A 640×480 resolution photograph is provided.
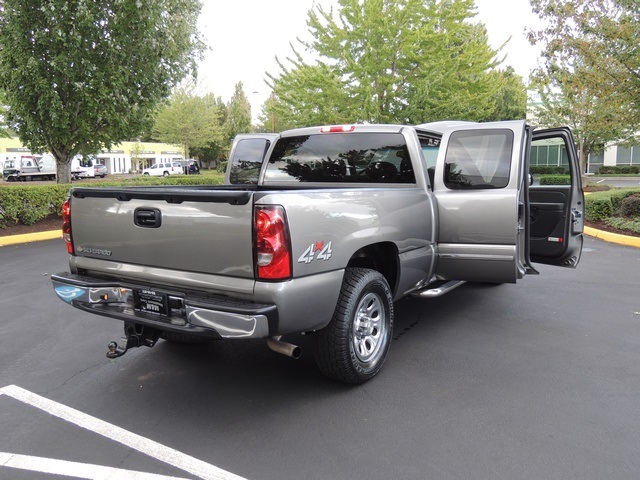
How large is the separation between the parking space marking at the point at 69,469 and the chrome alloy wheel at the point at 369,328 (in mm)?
1598

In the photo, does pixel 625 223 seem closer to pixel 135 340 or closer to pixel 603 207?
pixel 603 207

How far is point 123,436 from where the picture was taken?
9.86 feet

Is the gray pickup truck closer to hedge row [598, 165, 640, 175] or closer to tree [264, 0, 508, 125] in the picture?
tree [264, 0, 508, 125]

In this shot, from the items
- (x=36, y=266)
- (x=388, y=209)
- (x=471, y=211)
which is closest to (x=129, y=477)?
(x=388, y=209)

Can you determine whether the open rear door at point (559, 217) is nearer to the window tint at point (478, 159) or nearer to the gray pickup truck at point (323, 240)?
the gray pickup truck at point (323, 240)

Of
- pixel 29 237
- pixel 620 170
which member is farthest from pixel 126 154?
pixel 29 237

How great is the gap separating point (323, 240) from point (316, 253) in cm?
11

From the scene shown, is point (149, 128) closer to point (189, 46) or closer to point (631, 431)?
point (189, 46)

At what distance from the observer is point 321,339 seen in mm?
3447

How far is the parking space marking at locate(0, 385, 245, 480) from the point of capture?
2.65 metres

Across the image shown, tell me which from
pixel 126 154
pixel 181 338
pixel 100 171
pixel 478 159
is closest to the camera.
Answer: pixel 181 338

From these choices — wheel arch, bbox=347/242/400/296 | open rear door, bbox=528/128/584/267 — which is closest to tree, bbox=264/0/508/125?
open rear door, bbox=528/128/584/267

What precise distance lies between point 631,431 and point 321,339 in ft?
6.68

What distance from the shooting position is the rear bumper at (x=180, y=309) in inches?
111
